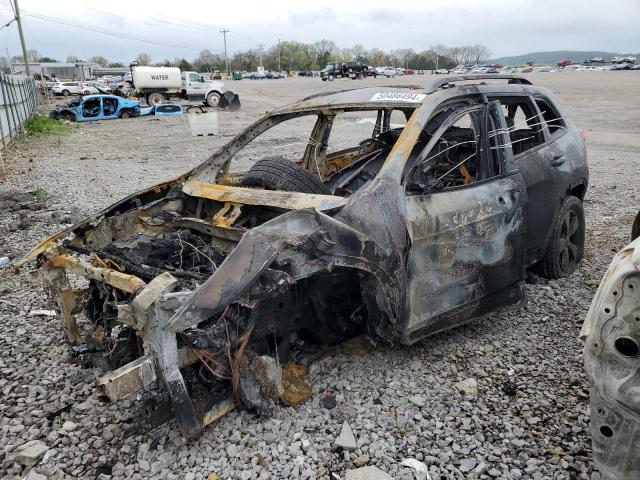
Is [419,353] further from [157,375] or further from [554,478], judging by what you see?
[157,375]

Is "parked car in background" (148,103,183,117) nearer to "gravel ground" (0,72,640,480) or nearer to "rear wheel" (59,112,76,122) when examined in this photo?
"rear wheel" (59,112,76,122)

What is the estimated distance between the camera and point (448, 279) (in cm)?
351

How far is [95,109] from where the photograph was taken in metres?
25.0

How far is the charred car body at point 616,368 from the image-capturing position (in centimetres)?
198

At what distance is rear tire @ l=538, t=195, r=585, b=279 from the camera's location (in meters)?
4.70

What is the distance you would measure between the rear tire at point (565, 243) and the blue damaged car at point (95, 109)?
24.0 metres

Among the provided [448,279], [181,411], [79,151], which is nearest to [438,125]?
[448,279]

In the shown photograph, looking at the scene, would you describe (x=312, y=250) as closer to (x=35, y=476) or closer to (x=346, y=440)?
(x=346, y=440)

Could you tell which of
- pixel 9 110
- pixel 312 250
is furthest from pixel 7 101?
pixel 312 250

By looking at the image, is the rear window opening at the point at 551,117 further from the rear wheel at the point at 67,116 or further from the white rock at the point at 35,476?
the rear wheel at the point at 67,116

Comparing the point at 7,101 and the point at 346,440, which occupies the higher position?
the point at 7,101

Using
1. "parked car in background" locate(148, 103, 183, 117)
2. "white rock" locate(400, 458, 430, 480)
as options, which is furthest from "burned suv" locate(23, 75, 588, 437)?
"parked car in background" locate(148, 103, 183, 117)

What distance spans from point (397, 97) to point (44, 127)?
66.0ft

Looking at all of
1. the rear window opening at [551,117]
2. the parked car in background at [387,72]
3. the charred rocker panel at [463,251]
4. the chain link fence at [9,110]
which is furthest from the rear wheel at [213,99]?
the parked car in background at [387,72]
